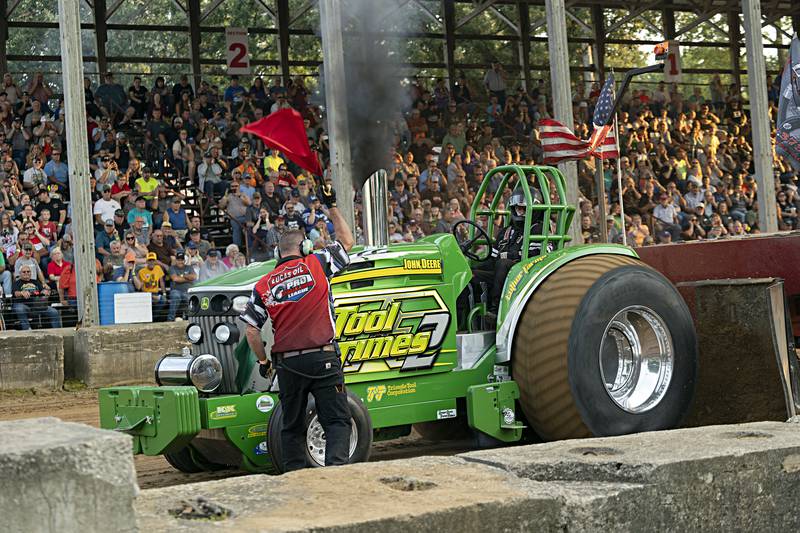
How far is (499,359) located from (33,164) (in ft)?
37.6

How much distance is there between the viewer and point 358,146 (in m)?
13.7

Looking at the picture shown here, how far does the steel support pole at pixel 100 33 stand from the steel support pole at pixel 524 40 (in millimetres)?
10271

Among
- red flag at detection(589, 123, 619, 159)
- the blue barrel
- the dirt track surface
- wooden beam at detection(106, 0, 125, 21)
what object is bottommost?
the dirt track surface

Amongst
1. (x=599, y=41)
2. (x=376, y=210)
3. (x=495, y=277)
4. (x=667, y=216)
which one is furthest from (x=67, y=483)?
(x=599, y=41)

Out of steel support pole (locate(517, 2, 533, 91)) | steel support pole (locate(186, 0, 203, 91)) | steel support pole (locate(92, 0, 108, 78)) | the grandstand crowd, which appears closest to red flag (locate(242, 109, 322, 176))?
the grandstand crowd

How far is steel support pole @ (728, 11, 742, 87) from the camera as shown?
1267 inches

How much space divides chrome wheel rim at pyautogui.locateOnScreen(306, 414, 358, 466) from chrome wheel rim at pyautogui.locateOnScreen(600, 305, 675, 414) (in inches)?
71.2

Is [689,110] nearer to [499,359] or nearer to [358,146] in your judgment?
[358,146]

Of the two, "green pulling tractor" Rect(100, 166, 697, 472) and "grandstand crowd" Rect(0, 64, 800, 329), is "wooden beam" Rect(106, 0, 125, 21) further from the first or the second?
"green pulling tractor" Rect(100, 166, 697, 472)

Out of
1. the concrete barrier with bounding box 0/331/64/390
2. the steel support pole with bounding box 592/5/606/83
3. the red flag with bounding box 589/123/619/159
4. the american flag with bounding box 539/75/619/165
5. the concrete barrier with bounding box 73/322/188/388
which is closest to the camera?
the concrete barrier with bounding box 0/331/64/390

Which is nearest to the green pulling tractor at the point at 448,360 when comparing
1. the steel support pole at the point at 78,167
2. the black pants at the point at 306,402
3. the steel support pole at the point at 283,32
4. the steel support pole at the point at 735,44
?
the black pants at the point at 306,402

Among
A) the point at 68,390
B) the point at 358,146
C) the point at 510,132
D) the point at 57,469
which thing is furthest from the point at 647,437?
the point at 510,132

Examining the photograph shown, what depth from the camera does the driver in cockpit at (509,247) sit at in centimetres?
780

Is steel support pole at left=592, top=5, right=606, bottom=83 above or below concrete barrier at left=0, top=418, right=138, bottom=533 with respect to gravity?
above
